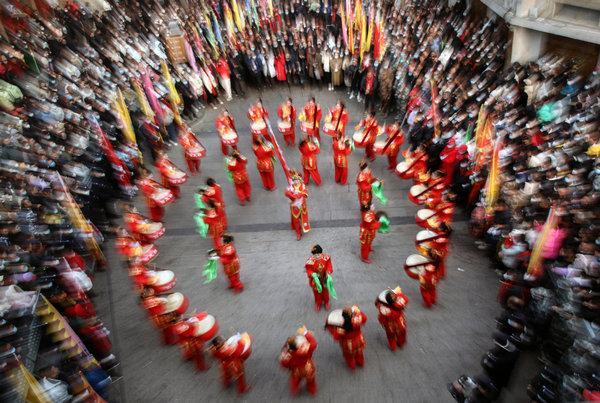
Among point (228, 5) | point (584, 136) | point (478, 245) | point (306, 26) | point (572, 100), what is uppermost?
point (228, 5)

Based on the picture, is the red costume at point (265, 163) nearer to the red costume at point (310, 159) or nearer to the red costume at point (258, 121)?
the red costume at point (310, 159)

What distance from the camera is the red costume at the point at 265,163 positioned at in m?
7.25

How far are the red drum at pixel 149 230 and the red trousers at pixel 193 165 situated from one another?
244 cm

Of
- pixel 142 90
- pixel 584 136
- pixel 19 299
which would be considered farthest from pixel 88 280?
pixel 584 136

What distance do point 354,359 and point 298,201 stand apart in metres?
2.60

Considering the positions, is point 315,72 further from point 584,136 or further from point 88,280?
point 88,280

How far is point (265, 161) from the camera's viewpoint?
7.45m

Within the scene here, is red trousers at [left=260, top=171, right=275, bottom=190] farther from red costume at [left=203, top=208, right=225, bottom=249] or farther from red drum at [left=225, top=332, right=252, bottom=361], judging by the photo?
red drum at [left=225, top=332, right=252, bottom=361]

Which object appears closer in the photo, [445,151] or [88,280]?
[88,280]

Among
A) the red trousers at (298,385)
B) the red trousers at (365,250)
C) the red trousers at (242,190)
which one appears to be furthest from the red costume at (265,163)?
the red trousers at (298,385)

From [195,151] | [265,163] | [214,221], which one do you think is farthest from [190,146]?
[214,221]

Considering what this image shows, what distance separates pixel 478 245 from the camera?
609 cm

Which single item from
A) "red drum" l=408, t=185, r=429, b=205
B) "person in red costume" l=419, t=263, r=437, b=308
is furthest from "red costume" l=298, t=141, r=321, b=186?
"person in red costume" l=419, t=263, r=437, b=308

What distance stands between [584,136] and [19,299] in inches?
284
